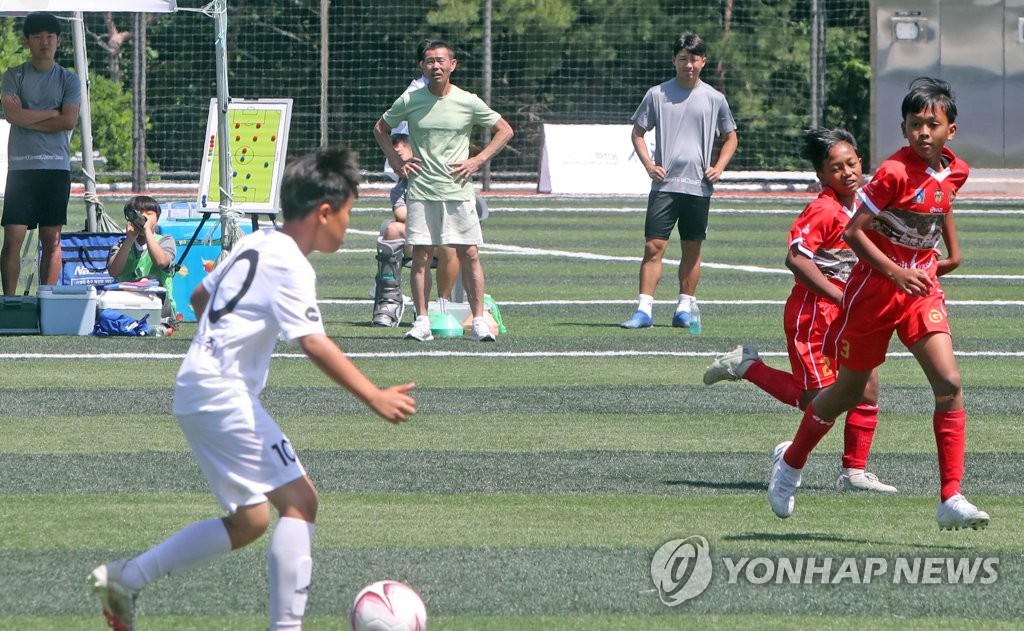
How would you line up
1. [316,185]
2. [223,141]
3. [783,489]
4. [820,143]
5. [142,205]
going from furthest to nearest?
[223,141], [142,205], [820,143], [783,489], [316,185]

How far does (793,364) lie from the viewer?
766 centimetres

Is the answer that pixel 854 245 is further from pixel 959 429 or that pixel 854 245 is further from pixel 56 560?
pixel 56 560

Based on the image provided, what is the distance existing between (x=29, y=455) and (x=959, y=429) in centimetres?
444

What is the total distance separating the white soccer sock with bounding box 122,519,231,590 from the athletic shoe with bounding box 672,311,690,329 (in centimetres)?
864

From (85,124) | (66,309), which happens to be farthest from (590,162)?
(66,309)

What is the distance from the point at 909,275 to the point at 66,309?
7.86m

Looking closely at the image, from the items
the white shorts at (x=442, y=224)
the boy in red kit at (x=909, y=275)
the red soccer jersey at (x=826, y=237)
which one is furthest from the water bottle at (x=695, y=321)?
the boy in red kit at (x=909, y=275)

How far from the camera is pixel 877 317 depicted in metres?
6.48

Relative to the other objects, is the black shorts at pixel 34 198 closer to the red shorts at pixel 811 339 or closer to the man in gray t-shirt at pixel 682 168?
the man in gray t-shirt at pixel 682 168

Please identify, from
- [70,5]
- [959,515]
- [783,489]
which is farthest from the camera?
[70,5]

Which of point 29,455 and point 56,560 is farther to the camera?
point 29,455

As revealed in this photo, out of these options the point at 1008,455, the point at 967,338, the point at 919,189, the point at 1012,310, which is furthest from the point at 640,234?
the point at 919,189

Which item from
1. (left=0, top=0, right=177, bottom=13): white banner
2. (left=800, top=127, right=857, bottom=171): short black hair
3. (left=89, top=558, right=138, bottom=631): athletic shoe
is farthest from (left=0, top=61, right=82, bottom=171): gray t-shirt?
(left=89, top=558, right=138, bottom=631): athletic shoe

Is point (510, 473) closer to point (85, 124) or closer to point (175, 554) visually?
point (175, 554)
